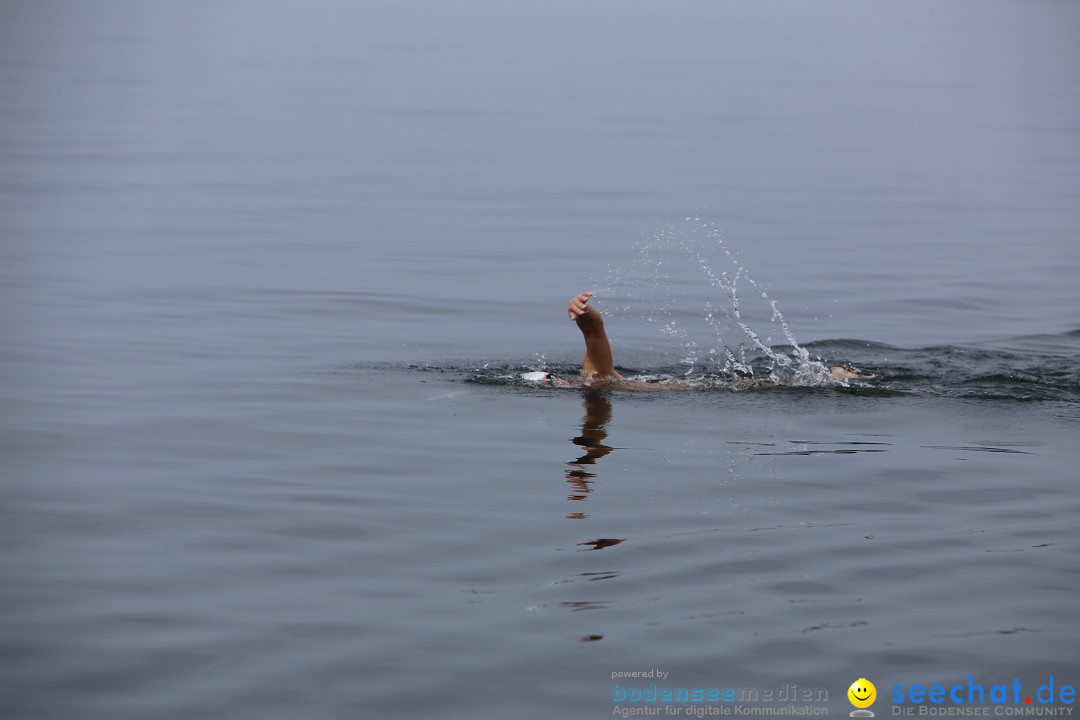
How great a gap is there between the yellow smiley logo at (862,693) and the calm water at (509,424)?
0.17 ft

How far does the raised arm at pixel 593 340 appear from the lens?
1023 cm

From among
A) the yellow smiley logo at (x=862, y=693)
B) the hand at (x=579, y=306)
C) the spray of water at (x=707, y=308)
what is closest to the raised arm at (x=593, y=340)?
the hand at (x=579, y=306)

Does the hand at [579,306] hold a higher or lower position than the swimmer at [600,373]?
higher

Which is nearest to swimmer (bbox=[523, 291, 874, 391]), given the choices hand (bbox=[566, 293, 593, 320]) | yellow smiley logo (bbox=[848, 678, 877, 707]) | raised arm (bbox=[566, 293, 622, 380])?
raised arm (bbox=[566, 293, 622, 380])

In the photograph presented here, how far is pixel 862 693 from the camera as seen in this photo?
228 inches

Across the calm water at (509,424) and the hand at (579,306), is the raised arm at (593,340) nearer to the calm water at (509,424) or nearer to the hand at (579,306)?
the hand at (579,306)

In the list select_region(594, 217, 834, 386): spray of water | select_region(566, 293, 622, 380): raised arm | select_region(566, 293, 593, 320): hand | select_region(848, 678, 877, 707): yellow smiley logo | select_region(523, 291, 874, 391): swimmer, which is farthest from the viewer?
select_region(594, 217, 834, 386): spray of water

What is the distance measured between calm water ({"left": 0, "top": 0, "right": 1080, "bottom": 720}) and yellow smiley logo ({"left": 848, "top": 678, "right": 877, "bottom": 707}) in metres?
0.05

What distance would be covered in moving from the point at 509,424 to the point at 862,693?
488cm

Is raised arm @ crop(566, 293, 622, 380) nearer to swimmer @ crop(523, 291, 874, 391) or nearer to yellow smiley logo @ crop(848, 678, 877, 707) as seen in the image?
swimmer @ crop(523, 291, 874, 391)

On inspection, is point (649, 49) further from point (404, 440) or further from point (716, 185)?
point (404, 440)

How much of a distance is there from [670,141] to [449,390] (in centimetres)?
1996

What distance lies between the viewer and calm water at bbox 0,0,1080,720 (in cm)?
621

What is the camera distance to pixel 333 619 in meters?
6.51
